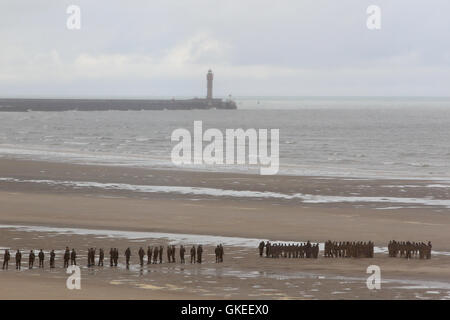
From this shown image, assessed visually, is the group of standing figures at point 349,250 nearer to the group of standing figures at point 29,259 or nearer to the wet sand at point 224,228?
the wet sand at point 224,228

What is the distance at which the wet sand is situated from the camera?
27.2m

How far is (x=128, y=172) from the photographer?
2633 inches

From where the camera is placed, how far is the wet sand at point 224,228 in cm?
2725

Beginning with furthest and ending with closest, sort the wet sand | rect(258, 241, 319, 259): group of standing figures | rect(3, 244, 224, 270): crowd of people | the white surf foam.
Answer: the white surf foam, rect(258, 241, 319, 259): group of standing figures, rect(3, 244, 224, 270): crowd of people, the wet sand

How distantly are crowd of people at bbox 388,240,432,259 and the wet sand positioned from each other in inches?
17.0

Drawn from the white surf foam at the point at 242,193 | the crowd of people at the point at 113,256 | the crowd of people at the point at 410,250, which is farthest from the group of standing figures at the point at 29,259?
the white surf foam at the point at 242,193

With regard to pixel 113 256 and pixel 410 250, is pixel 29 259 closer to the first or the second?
pixel 113 256

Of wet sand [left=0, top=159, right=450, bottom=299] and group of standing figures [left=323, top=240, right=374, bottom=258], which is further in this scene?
group of standing figures [left=323, top=240, right=374, bottom=258]

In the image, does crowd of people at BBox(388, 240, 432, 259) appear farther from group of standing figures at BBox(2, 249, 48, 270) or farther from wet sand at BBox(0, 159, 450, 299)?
group of standing figures at BBox(2, 249, 48, 270)

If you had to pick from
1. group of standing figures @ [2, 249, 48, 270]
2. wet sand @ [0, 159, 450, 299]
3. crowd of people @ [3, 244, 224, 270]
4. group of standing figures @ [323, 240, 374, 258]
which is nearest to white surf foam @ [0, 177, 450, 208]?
wet sand @ [0, 159, 450, 299]

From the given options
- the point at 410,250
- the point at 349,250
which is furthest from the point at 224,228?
the point at 410,250
